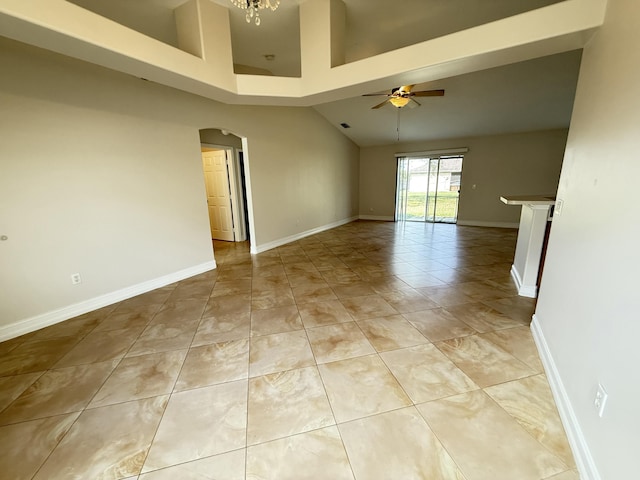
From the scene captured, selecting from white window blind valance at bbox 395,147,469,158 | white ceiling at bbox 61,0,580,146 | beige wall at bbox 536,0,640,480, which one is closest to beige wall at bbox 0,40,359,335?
white ceiling at bbox 61,0,580,146

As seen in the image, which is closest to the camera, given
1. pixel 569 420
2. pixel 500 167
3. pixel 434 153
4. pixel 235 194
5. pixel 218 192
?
pixel 569 420

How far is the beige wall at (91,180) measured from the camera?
7.47 feet

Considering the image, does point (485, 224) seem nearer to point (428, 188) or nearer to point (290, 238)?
point (428, 188)

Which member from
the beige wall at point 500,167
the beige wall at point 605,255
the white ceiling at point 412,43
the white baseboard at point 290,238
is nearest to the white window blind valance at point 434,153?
the beige wall at point 500,167

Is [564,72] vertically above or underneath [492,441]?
above

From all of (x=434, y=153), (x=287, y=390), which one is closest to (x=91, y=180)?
(x=287, y=390)

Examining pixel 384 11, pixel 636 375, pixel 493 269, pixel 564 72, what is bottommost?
pixel 493 269

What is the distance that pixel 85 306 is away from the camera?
9.09ft

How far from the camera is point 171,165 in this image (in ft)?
11.2

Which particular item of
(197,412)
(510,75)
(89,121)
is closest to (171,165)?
(89,121)

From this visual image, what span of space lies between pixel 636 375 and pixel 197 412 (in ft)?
6.71

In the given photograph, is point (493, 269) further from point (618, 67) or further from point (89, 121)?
point (89, 121)

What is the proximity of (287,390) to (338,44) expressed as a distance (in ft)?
11.6

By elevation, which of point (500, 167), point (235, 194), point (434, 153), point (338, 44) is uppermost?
point (338, 44)
